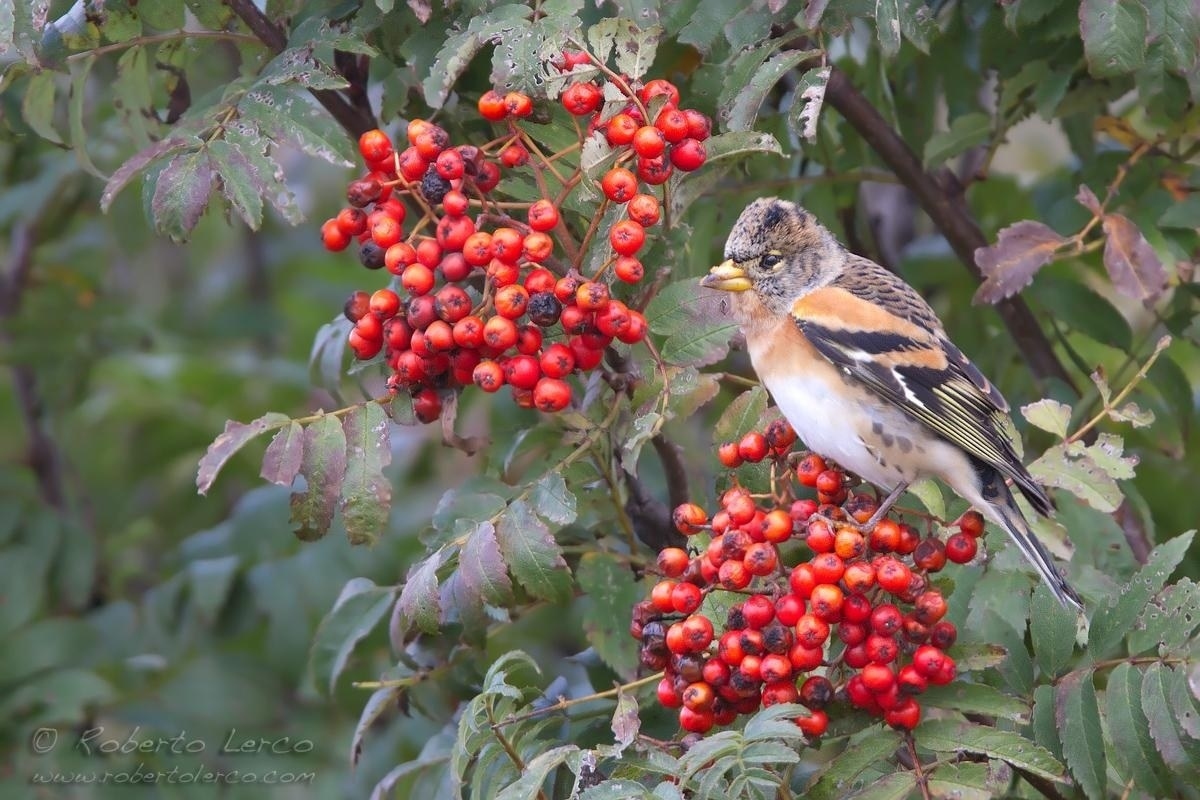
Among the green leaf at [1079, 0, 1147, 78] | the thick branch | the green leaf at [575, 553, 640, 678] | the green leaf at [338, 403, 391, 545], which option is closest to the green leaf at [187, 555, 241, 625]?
the green leaf at [575, 553, 640, 678]

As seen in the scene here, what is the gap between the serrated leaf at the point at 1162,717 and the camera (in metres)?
2.52

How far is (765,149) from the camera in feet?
9.37

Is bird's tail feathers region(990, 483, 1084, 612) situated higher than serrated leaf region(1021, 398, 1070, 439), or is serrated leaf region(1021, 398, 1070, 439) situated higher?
serrated leaf region(1021, 398, 1070, 439)

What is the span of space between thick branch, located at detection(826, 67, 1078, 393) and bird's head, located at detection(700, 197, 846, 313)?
275 millimetres

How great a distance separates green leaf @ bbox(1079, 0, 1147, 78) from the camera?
3.05 metres

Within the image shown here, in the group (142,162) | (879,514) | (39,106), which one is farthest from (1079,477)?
(39,106)

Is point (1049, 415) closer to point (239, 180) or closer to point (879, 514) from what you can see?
point (879, 514)

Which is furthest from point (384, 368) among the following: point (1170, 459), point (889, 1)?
point (1170, 459)

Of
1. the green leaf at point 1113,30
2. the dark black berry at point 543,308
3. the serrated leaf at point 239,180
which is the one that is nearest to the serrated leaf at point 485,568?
the dark black berry at point 543,308

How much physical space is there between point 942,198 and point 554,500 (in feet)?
5.26

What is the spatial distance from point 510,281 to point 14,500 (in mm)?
2632

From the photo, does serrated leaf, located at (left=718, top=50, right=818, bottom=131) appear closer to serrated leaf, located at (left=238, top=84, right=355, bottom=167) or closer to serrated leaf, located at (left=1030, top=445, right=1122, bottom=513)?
serrated leaf, located at (left=238, top=84, right=355, bottom=167)

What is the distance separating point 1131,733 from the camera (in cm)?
261

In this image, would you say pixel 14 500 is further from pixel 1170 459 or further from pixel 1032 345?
pixel 1170 459
